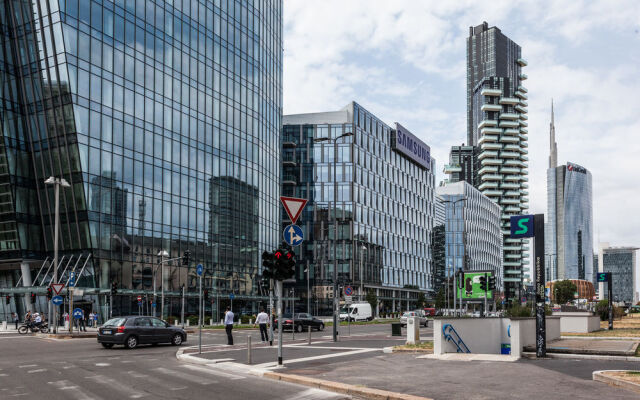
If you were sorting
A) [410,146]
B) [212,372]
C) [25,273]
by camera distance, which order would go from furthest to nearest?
[410,146], [25,273], [212,372]

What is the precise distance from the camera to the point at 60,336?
3791 cm

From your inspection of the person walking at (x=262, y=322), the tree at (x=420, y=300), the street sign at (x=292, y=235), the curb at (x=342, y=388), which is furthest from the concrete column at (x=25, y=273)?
the tree at (x=420, y=300)

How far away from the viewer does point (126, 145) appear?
58.7m

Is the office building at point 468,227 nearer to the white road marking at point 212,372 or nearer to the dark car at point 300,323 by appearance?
the dark car at point 300,323

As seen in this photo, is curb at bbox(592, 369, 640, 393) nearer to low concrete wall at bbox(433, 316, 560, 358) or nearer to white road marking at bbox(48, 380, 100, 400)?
low concrete wall at bbox(433, 316, 560, 358)

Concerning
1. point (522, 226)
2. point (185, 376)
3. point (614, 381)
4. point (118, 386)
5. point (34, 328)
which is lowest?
point (34, 328)

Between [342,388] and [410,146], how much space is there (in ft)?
375

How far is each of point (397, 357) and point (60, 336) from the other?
2493cm

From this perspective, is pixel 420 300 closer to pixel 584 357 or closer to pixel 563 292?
pixel 563 292

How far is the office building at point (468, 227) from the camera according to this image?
504 feet

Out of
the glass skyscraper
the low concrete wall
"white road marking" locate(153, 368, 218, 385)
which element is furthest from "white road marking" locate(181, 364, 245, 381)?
the glass skyscraper

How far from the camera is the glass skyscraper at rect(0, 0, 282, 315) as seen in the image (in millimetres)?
53875

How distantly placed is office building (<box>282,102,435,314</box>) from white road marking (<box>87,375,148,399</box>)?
82425 mm

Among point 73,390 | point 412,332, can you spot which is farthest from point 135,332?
point 73,390
